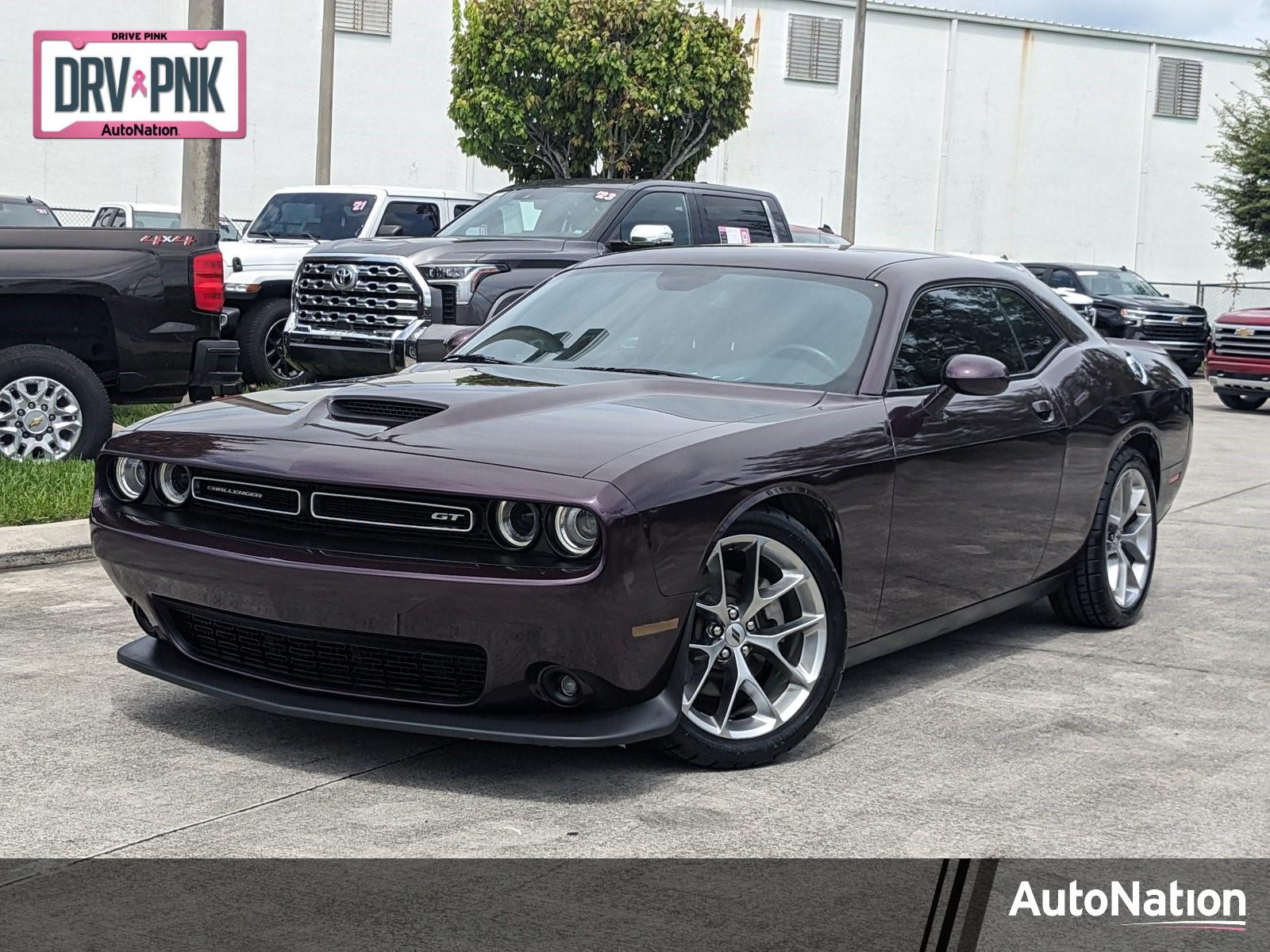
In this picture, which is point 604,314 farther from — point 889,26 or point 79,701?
point 889,26

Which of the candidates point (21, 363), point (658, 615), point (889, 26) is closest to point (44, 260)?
point (21, 363)

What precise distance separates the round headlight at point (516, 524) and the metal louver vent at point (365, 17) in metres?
29.8

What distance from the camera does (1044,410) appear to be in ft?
19.6

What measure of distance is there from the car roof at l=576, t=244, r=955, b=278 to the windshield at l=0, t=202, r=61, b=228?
1267 cm

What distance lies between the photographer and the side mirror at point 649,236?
11797 mm

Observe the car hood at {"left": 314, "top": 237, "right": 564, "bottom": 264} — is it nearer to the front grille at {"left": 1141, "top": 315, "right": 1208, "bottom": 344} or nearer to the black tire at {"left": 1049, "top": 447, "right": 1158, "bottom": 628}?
the black tire at {"left": 1049, "top": 447, "right": 1158, "bottom": 628}

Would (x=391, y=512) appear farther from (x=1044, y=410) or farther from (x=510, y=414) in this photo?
(x=1044, y=410)

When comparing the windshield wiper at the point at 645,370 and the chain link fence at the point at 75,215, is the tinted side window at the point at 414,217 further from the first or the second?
the chain link fence at the point at 75,215

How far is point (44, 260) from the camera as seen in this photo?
9383mm

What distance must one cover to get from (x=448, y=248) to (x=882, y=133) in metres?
27.5

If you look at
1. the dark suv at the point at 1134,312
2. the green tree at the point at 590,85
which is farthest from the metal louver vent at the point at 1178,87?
the green tree at the point at 590,85

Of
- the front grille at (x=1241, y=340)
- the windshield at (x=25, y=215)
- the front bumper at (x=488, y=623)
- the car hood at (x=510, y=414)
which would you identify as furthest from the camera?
the front grille at (x=1241, y=340)

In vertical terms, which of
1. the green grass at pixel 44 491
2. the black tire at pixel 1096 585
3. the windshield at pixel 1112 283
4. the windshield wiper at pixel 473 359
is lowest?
the green grass at pixel 44 491

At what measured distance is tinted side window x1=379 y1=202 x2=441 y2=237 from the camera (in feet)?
50.1
